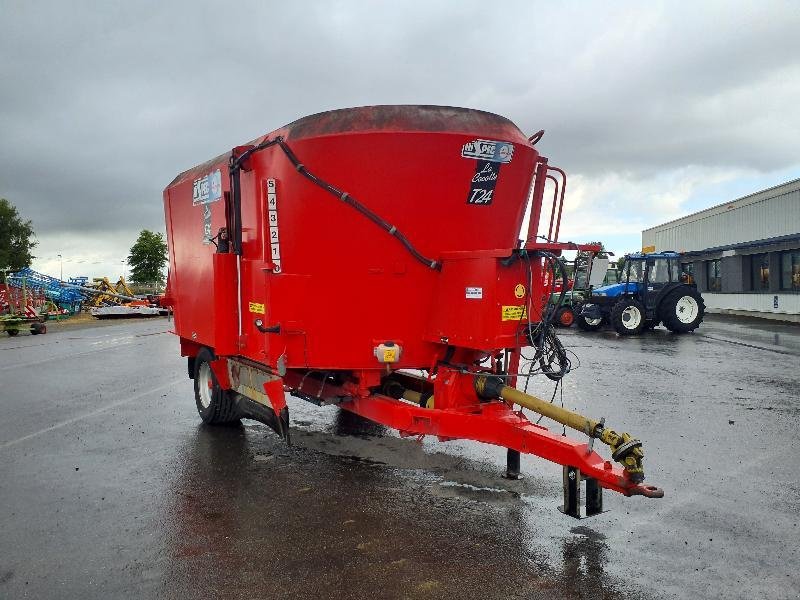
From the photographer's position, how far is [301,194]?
494cm

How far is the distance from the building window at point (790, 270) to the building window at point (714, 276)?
576 centimetres

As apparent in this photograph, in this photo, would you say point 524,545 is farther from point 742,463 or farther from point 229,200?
point 229,200

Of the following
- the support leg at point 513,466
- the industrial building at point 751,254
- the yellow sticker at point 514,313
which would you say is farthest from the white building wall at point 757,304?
the yellow sticker at point 514,313

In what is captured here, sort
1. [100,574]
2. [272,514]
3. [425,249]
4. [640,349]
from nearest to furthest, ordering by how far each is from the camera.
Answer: [100,574] < [272,514] < [425,249] < [640,349]

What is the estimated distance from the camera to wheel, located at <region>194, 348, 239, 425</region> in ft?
23.7

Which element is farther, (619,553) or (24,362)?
(24,362)

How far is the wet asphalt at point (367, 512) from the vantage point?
366 centimetres

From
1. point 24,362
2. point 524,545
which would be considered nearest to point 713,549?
point 524,545

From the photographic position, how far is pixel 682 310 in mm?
19812

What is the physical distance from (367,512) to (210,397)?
339 cm

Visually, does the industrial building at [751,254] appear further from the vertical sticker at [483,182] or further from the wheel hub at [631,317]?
the vertical sticker at [483,182]

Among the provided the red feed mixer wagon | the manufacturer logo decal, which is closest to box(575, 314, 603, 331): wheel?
the red feed mixer wagon

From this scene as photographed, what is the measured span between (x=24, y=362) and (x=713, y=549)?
48.3 ft

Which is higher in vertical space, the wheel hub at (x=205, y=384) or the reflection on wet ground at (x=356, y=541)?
the wheel hub at (x=205, y=384)
